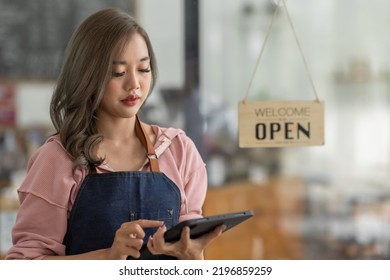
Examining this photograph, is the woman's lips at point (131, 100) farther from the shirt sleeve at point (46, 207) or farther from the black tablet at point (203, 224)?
the black tablet at point (203, 224)

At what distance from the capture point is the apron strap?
1.15 metres

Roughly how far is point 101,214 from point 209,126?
119 cm

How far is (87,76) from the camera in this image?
3.69 ft

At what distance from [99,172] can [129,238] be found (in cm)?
12

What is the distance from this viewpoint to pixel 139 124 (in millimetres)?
1193

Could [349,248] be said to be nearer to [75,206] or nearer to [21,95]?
[21,95]

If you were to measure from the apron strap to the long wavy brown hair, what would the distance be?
66 mm

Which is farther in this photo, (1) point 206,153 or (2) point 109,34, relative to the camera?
(1) point 206,153

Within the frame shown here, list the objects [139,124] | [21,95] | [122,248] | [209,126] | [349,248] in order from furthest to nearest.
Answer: [21,95] < [349,248] < [209,126] < [139,124] < [122,248]

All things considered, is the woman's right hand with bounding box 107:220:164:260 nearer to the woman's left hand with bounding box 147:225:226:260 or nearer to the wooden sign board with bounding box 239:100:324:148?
the woman's left hand with bounding box 147:225:226:260

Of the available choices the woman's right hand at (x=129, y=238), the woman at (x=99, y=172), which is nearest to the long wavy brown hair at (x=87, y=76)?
the woman at (x=99, y=172)

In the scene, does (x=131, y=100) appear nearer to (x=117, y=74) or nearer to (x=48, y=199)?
(x=117, y=74)

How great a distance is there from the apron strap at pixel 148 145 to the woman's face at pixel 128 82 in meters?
0.03
